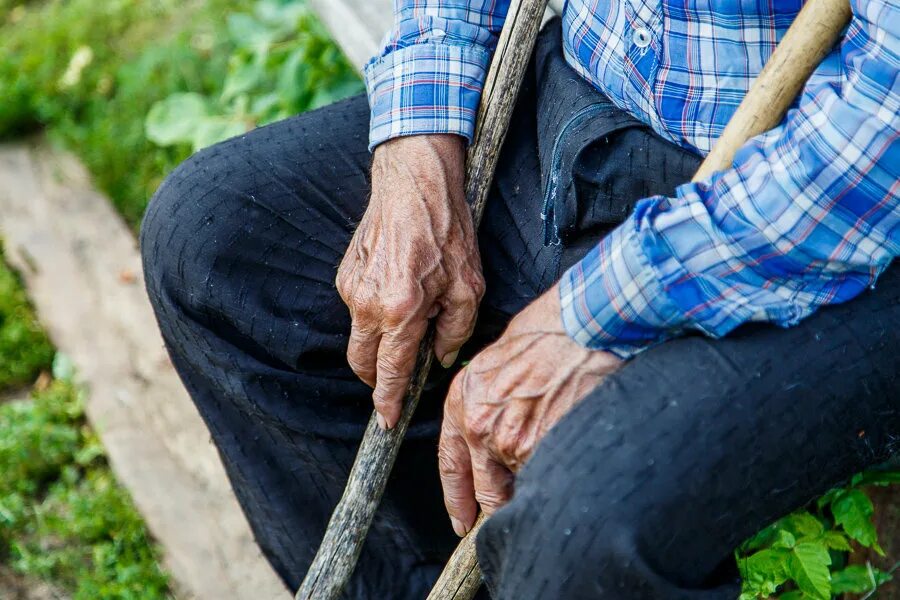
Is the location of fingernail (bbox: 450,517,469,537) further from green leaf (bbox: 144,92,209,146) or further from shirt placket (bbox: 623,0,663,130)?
green leaf (bbox: 144,92,209,146)

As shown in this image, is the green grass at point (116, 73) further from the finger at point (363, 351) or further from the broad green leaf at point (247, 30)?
the finger at point (363, 351)

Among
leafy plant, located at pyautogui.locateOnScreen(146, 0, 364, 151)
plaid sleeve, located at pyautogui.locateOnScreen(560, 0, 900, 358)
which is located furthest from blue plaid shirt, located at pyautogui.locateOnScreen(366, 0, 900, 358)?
leafy plant, located at pyautogui.locateOnScreen(146, 0, 364, 151)

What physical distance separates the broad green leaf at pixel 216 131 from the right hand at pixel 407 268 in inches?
57.9

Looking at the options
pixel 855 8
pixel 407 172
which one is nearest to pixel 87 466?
pixel 407 172

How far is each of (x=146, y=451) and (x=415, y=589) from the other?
908 millimetres

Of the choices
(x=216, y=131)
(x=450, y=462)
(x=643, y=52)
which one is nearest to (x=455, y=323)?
(x=450, y=462)

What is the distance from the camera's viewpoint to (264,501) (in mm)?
1599

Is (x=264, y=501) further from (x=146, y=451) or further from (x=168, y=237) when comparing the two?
(x=146, y=451)

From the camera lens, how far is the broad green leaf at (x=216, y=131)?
2742 mm

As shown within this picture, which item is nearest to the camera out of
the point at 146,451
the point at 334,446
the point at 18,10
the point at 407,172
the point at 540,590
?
the point at 540,590

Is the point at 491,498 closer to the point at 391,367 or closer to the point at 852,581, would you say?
the point at 391,367

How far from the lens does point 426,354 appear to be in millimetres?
1382

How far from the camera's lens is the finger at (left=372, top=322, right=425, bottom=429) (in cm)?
132

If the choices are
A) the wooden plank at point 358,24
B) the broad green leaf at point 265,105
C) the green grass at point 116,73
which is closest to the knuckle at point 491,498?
the wooden plank at point 358,24
